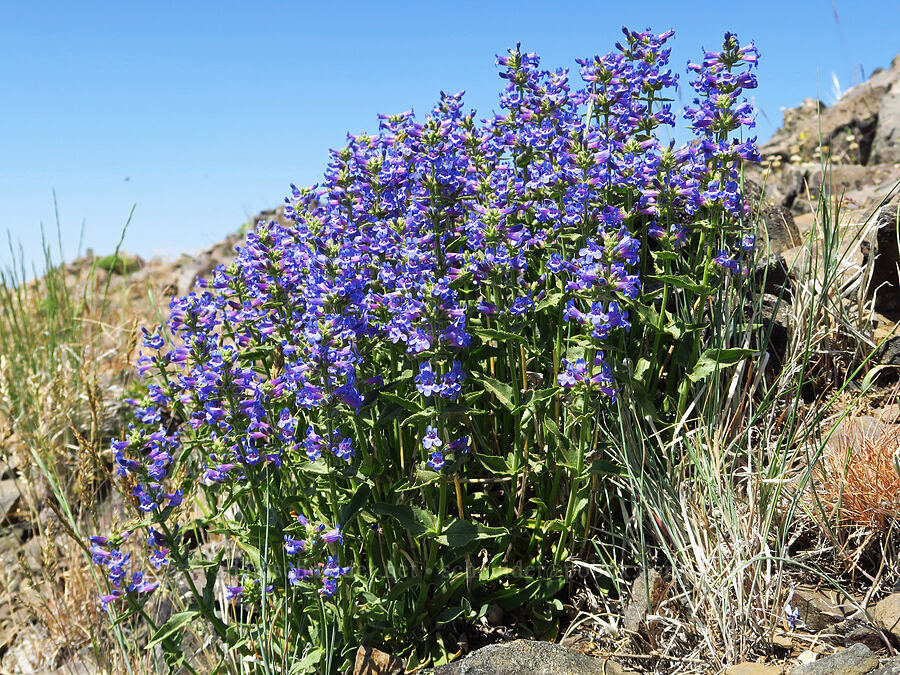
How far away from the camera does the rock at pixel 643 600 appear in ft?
10.3

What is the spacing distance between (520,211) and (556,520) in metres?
1.32

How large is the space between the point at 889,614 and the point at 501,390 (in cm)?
169

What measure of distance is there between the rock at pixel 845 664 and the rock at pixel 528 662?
68 cm

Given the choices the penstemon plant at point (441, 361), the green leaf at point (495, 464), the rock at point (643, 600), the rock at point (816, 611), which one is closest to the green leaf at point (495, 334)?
the penstemon plant at point (441, 361)

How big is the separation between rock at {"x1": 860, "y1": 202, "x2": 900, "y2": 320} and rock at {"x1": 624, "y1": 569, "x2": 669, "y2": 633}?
7.43 ft

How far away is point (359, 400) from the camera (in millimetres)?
2865

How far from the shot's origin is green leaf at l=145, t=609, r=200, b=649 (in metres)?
3.14

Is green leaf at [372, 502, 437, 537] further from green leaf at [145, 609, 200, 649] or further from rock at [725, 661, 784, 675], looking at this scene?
rock at [725, 661, 784, 675]

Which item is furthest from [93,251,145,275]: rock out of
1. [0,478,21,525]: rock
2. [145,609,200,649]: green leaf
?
[145,609,200,649]: green leaf

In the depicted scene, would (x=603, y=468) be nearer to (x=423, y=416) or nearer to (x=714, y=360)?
(x=714, y=360)

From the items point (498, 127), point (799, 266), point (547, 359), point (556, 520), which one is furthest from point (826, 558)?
point (498, 127)

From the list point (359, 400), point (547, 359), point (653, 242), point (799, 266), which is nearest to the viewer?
point (359, 400)

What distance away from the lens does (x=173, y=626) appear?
3.21m

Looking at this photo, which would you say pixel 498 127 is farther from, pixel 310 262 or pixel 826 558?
pixel 826 558
